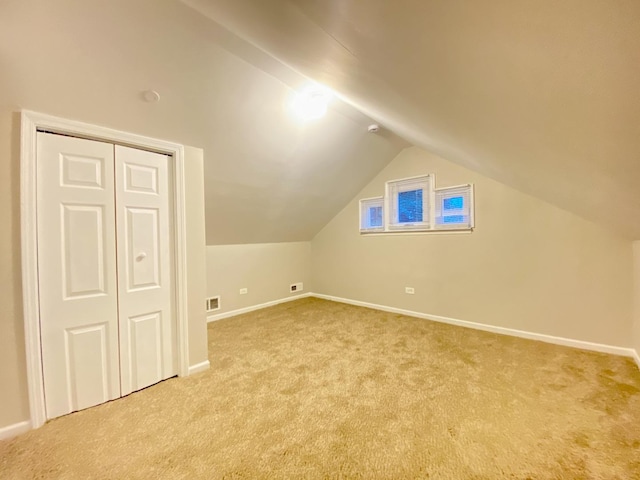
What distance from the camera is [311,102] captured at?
2.50 m

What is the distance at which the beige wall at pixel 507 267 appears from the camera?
105 inches

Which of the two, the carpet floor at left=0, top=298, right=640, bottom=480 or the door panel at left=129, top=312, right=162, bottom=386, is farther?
the door panel at left=129, top=312, right=162, bottom=386

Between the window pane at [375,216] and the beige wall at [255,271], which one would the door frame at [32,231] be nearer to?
the beige wall at [255,271]

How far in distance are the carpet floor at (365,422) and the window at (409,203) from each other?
1777mm

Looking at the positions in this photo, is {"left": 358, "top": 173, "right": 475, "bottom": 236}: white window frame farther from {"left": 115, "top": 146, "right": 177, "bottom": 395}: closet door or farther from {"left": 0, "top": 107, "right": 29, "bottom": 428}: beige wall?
{"left": 0, "top": 107, "right": 29, "bottom": 428}: beige wall

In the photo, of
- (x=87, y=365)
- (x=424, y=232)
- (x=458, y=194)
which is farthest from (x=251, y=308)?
(x=458, y=194)

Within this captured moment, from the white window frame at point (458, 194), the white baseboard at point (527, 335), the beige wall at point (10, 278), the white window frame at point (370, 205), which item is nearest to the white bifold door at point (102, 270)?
the beige wall at point (10, 278)

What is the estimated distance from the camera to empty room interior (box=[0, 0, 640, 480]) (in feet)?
2.95

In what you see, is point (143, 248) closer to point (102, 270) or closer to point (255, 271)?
Answer: point (102, 270)

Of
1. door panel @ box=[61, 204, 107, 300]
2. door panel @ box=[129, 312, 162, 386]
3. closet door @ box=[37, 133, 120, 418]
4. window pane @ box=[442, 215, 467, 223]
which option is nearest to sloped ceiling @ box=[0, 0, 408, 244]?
closet door @ box=[37, 133, 120, 418]

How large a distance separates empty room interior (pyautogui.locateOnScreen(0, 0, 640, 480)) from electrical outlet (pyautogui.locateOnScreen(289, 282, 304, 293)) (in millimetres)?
1636

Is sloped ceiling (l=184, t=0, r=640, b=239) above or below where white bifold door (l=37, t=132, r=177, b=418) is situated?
above

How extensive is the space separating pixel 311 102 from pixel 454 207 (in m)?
2.33

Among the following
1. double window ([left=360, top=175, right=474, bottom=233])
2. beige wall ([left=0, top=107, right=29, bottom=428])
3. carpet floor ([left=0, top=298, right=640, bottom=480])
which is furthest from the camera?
double window ([left=360, top=175, right=474, bottom=233])
